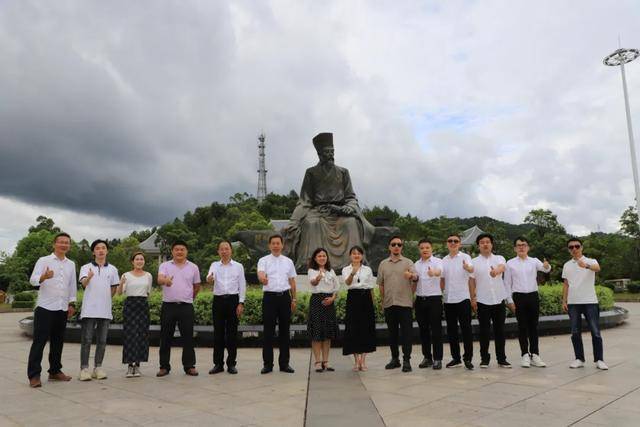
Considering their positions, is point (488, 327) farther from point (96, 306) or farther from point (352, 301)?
point (96, 306)

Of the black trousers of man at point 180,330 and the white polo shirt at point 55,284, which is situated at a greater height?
the white polo shirt at point 55,284

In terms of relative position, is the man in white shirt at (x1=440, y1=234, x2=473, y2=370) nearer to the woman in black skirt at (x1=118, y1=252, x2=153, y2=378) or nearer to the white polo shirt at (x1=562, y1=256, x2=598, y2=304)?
the white polo shirt at (x1=562, y1=256, x2=598, y2=304)

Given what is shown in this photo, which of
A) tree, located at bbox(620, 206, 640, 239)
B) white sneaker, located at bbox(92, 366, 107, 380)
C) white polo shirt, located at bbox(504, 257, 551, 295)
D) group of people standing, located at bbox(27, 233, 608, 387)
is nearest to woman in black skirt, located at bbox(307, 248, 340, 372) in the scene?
group of people standing, located at bbox(27, 233, 608, 387)

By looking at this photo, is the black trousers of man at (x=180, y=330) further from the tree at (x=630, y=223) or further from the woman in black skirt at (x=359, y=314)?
the tree at (x=630, y=223)

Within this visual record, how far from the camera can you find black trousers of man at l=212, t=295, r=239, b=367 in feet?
19.4

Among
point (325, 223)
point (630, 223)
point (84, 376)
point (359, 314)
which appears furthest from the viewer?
point (630, 223)

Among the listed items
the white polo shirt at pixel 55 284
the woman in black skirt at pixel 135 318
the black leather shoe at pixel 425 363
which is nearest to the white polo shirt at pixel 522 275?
the black leather shoe at pixel 425 363

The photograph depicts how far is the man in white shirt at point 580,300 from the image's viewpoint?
5688 mm

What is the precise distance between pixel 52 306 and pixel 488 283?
16.7 feet

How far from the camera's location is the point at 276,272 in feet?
19.8

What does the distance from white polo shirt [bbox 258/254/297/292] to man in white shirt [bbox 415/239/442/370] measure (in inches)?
63.8

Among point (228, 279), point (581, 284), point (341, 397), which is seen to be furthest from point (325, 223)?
point (341, 397)

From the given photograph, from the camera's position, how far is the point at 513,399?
14.0 feet

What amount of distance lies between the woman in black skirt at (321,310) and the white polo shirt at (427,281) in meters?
1.08
